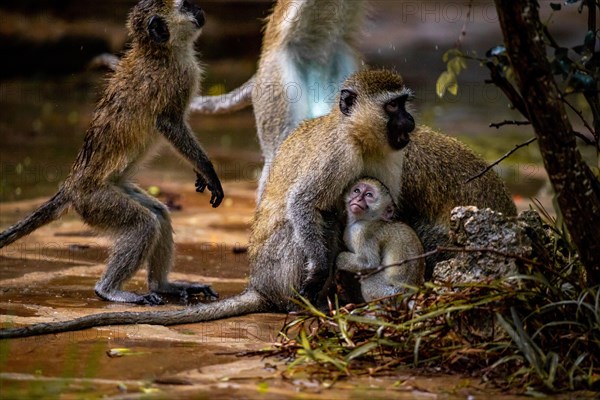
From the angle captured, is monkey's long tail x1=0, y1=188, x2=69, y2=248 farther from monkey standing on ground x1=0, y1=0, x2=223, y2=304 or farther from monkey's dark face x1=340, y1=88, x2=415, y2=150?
monkey's dark face x1=340, y1=88, x2=415, y2=150

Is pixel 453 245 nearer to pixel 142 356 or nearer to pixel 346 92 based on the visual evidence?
pixel 346 92

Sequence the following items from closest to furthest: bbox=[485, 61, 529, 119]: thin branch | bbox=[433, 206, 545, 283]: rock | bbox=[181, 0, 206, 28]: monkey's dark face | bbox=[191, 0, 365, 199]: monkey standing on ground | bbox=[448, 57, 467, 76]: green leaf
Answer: bbox=[485, 61, 529, 119]: thin branch
bbox=[433, 206, 545, 283]: rock
bbox=[448, 57, 467, 76]: green leaf
bbox=[181, 0, 206, 28]: monkey's dark face
bbox=[191, 0, 365, 199]: monkey standing on ground

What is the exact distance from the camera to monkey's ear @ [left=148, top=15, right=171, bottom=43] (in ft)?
25.9

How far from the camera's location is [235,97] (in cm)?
997

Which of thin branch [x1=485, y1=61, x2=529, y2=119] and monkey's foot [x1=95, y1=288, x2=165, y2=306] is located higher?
thin branch [x1=485, y1=61, x2=529, y2=119]

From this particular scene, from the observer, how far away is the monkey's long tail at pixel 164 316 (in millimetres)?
5957

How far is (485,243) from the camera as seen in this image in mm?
5914

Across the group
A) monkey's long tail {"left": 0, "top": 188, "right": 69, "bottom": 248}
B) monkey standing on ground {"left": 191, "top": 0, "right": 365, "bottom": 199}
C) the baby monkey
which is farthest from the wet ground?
the baby monkey

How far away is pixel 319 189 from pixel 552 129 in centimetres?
180

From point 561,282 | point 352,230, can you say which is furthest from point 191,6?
point 561,282

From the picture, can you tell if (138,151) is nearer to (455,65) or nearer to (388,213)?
(388,213)

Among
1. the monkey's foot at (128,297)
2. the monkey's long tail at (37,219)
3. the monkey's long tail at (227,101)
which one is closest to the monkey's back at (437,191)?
the monkey's foot at (128,297)

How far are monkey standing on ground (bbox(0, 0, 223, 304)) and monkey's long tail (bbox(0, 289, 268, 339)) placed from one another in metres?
0.66

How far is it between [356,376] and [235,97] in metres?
5.18
